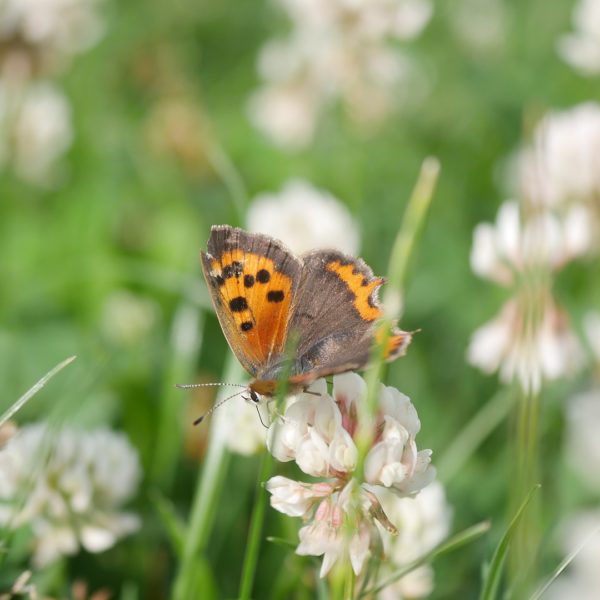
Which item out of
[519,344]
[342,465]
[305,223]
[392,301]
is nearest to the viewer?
[392,301]

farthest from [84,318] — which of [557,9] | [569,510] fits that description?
[557,9]

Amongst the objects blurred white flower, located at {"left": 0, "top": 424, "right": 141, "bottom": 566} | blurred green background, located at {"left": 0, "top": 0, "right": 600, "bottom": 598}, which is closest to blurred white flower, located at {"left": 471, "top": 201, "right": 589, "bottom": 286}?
blurred green background, located at {"left": 0, "top": 0, "right": 600, "bottom": 598}

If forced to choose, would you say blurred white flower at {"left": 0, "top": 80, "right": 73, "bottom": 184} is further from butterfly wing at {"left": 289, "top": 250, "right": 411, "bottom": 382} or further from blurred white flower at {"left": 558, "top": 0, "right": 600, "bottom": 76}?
butterfly wing at {"left": 289, "top": 250, "right": 411, "bottom": 382}

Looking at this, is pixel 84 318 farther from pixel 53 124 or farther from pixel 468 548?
pixel 468 548

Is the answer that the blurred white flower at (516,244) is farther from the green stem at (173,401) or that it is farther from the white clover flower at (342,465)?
the green stem at (173,401)

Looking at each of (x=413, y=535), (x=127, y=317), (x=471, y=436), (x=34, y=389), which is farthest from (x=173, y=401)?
(x=34, y=389)

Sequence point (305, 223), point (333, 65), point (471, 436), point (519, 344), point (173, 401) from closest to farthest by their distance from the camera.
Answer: point (519, 344)
point (471, 436)
point (173, 401)
point (305, 223)
point (333, 65)

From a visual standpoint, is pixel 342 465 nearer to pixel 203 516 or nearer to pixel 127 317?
pixel 203 516
